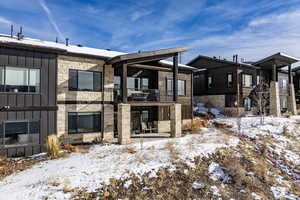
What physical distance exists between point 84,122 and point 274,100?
23.2 m

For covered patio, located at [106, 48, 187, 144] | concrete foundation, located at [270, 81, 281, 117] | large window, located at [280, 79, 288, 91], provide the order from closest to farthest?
covered patio, located at [106, 48, 187, 144], concrete foundation, located at [270, 81, 281, 117], large window, located at [280, 79, 288, 91]

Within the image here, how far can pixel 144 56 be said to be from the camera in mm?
15828

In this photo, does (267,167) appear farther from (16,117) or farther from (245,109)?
(245,109)

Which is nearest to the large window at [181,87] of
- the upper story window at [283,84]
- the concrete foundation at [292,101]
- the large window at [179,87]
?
the large window at [179,87]

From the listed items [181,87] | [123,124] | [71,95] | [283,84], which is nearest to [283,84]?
Result: [283,84]

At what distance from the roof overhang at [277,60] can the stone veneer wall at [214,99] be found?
679 cm

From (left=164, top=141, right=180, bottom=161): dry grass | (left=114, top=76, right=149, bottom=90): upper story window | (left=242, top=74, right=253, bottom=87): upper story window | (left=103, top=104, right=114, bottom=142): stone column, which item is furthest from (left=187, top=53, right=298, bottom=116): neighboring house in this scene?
(left=103, top=104, right=114, bottom=142): stone column

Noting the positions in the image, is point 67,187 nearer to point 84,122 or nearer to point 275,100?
point 84,122

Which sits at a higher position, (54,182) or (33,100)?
(33,100)

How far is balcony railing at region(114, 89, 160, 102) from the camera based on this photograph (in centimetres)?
1697

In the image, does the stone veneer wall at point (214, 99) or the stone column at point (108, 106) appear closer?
the stone column at point (108, 106)

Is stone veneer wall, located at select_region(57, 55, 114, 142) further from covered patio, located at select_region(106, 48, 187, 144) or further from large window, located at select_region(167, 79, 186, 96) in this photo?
large window, located at select_region(167, 79, 186, 96)

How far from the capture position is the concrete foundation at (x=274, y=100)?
85.4 feet

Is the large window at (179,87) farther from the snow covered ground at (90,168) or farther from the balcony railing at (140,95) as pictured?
the snow covered ground at (90,168)
